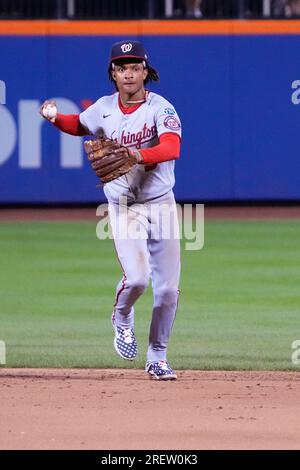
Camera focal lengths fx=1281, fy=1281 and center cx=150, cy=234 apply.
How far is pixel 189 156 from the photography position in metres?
18.0

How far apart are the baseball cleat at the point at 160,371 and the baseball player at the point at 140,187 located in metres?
0.01

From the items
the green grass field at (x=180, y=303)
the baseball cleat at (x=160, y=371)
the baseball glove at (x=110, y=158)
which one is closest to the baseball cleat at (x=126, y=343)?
the baseball cleat at (x=160, y=371)

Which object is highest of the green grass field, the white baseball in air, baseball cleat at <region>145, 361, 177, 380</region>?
the white baseball in air

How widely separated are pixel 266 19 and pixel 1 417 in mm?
12607

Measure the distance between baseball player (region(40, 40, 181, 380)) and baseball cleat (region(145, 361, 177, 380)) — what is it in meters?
0.01

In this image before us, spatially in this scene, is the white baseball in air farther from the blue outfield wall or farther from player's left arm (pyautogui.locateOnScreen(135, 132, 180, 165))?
the blue outfield wall

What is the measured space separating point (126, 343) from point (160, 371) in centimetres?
25

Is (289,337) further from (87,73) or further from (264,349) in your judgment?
(87,73)

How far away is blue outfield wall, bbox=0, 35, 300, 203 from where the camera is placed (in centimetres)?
1791

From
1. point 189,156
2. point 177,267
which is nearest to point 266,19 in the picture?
point 189,156

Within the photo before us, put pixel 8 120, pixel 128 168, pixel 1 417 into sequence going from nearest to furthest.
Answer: pixel 1 417 < pixel 128 168 < pixel 8 120

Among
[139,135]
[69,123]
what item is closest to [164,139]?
[139,135]

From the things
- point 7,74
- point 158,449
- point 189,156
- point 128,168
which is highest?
point 7,74

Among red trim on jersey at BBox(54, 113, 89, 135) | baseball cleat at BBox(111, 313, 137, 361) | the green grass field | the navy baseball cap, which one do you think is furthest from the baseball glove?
the green grass field
